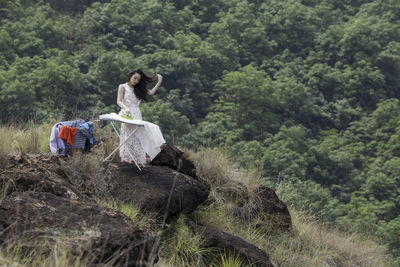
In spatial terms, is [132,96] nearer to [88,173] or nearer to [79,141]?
[79,141]

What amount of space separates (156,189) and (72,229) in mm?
2722

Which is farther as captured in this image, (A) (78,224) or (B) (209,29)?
(B) (209,29)

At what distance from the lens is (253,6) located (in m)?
41.9

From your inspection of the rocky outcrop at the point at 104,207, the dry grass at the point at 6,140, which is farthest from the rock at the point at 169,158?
the dry grass at the point at 6,140

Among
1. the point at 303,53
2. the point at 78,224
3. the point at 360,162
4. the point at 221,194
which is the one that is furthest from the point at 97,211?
the point at 303,53

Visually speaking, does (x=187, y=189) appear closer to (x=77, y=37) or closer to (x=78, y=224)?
(x=78, y=224)

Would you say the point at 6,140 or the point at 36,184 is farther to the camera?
the point at 6,140

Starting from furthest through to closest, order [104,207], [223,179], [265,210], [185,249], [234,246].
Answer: [223,179], [265,210], [234,246], [185,249], [104,207]

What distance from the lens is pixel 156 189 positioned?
720cm

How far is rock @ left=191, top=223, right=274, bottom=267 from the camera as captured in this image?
6.84 meters

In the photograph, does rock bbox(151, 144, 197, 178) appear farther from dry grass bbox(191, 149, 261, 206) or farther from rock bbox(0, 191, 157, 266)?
rock bbox(0, 191, 157, 266)

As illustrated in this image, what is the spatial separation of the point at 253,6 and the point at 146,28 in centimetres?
863

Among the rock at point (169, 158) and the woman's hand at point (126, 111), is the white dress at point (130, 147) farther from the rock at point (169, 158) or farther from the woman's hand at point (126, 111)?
the rock at point (169, 158)

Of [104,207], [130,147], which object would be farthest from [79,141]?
[104,207]
